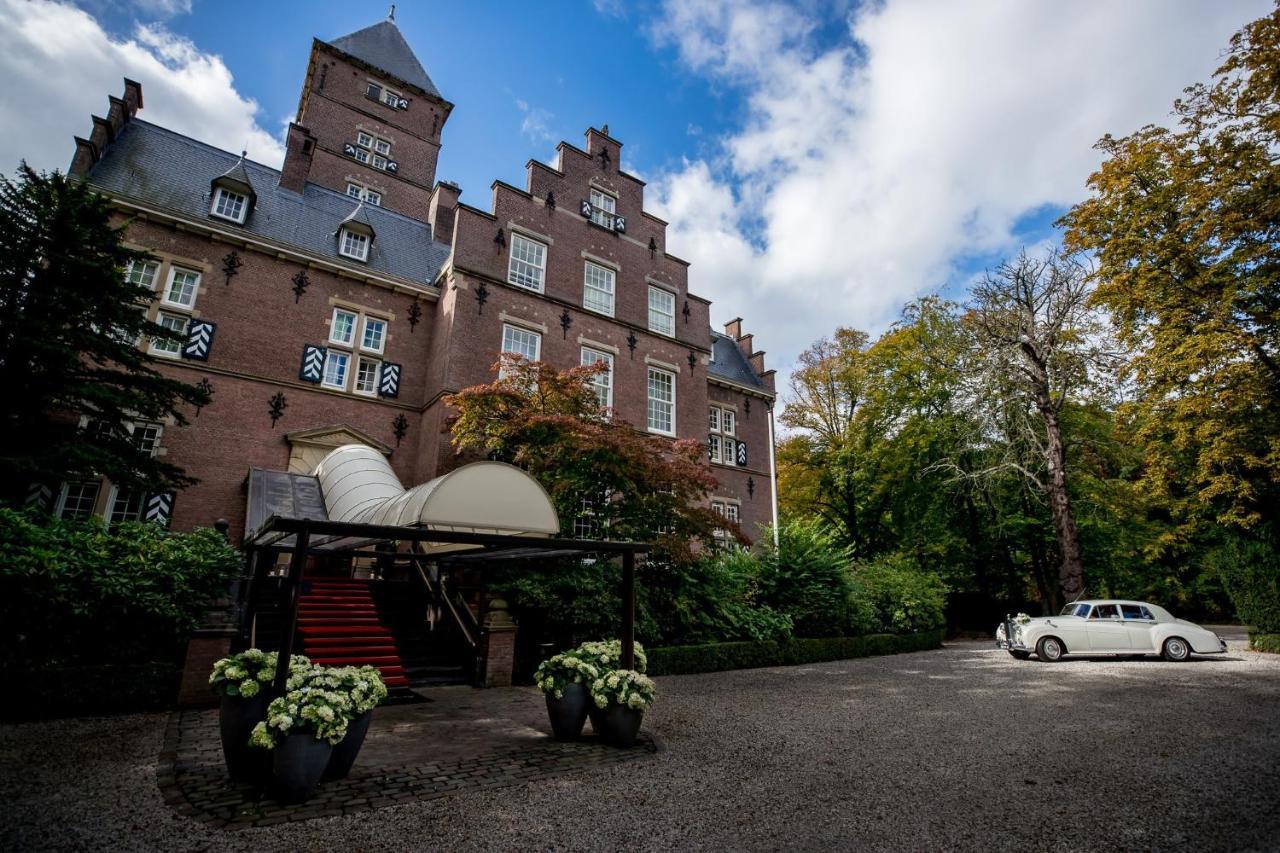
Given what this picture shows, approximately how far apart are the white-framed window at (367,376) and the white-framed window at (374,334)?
0.45 metres

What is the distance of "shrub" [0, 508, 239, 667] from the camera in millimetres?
7781

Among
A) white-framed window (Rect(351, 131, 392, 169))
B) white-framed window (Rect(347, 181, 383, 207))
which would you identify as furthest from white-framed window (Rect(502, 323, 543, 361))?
white-framed window (Rect(351, 131, 392, 169))

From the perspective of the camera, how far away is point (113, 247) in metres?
11.5

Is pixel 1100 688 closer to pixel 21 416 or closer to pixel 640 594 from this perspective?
pixel 640 594

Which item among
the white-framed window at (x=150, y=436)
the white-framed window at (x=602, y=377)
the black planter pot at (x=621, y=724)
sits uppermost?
the white-framed window at (x=602, y=377)

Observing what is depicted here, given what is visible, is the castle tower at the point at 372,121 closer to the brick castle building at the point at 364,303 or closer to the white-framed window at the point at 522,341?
the brick castle building at the point at 364,303

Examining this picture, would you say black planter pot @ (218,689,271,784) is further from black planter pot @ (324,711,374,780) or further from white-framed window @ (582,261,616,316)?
white-framed window @ (582,261,616,316)

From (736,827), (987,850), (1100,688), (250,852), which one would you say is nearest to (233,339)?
(250,852)

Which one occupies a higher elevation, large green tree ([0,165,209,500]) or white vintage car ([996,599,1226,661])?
large green tree ([0,165,209,500])

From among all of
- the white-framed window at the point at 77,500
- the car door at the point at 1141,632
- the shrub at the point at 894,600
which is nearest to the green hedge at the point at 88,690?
the white-framed window at the point at 77,500

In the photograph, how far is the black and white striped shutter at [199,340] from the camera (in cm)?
1593

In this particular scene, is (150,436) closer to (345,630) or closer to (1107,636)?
(345,630)

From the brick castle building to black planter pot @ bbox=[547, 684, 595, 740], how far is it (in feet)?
35.4

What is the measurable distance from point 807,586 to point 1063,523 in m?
8.65
